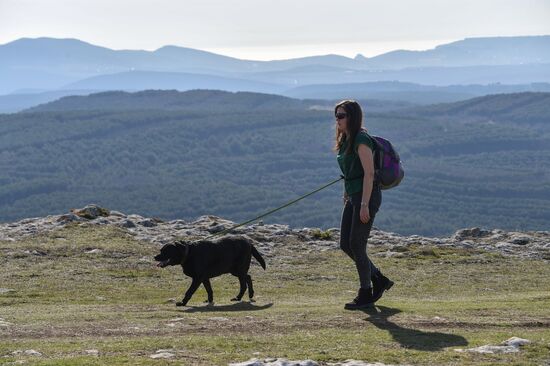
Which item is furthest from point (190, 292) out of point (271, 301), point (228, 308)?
point (271, 301)

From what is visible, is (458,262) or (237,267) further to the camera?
(458,262)

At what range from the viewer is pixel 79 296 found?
22953 millimetres

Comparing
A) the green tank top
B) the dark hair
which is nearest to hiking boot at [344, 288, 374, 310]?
the green tank top

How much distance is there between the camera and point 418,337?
14398 mm

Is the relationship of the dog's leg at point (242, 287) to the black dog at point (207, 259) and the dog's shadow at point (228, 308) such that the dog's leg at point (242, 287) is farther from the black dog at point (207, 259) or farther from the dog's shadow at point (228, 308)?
the dog's shadow at point (228, 308)

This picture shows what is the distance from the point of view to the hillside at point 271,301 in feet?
42.9

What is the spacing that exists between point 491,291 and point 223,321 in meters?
11.5

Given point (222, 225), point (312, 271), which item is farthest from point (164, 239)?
point (312, 271)

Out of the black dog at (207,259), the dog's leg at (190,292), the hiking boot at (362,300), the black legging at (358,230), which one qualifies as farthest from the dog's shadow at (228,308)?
the black legging at (358,230)

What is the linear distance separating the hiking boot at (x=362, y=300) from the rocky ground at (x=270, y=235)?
1612 cm

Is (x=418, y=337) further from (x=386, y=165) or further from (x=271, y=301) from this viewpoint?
(x=271, y=301)

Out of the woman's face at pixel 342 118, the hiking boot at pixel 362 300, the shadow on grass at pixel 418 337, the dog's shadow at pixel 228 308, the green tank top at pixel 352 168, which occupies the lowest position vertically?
the dog's shadow at pixel 228 308

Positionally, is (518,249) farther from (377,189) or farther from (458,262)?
(377,189)

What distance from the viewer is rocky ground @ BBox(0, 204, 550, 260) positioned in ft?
118
